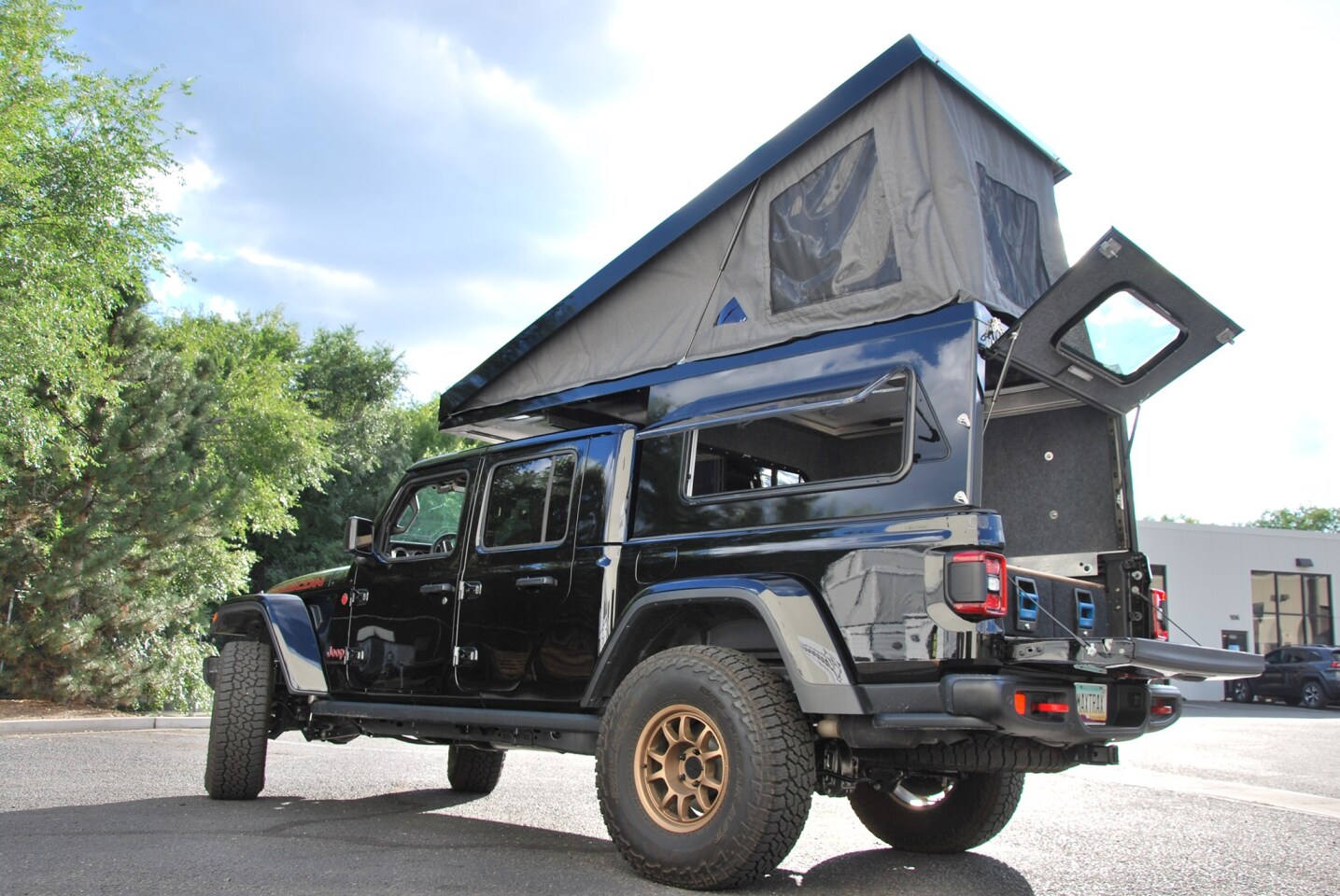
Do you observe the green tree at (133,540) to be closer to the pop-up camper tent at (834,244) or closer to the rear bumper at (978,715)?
the pop-up camper tent at (834,244)

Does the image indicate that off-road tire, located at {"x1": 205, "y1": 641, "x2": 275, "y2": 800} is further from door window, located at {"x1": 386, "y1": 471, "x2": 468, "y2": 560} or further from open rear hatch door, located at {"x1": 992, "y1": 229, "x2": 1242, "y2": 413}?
open rear hatch door, located at {"x1": 992, "y1": 229, "x2": 1242, "y2": 413}

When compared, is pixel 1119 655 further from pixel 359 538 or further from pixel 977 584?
pixel 359 538

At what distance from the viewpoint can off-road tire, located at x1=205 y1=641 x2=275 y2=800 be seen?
616cm

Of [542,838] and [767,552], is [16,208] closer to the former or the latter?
[542,838]

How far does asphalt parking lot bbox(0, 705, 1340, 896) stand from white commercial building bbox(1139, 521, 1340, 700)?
22.2 meters

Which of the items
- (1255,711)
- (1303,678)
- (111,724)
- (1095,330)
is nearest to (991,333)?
(1095,330)

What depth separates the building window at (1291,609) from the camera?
3256 cm

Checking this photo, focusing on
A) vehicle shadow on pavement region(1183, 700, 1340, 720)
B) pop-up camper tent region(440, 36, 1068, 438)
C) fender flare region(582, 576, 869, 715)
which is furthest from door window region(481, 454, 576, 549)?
vehicle shadow on pavement region(1183, 700, 1340, 720)

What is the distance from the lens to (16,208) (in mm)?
12328

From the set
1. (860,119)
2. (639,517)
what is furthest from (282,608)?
(860,119)

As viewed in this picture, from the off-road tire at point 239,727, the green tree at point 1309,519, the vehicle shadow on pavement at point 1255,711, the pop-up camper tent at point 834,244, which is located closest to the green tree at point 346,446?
the vehicle shadow on pavement at point 1255,711

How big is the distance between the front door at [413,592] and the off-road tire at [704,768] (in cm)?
159

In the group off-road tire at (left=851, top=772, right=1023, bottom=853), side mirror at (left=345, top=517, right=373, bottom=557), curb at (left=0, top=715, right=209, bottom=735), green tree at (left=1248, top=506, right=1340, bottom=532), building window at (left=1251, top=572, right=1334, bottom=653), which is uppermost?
Answer: green tree at (left=1248, top=506, right=1340, bottom=532)

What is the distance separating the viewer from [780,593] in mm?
4082
